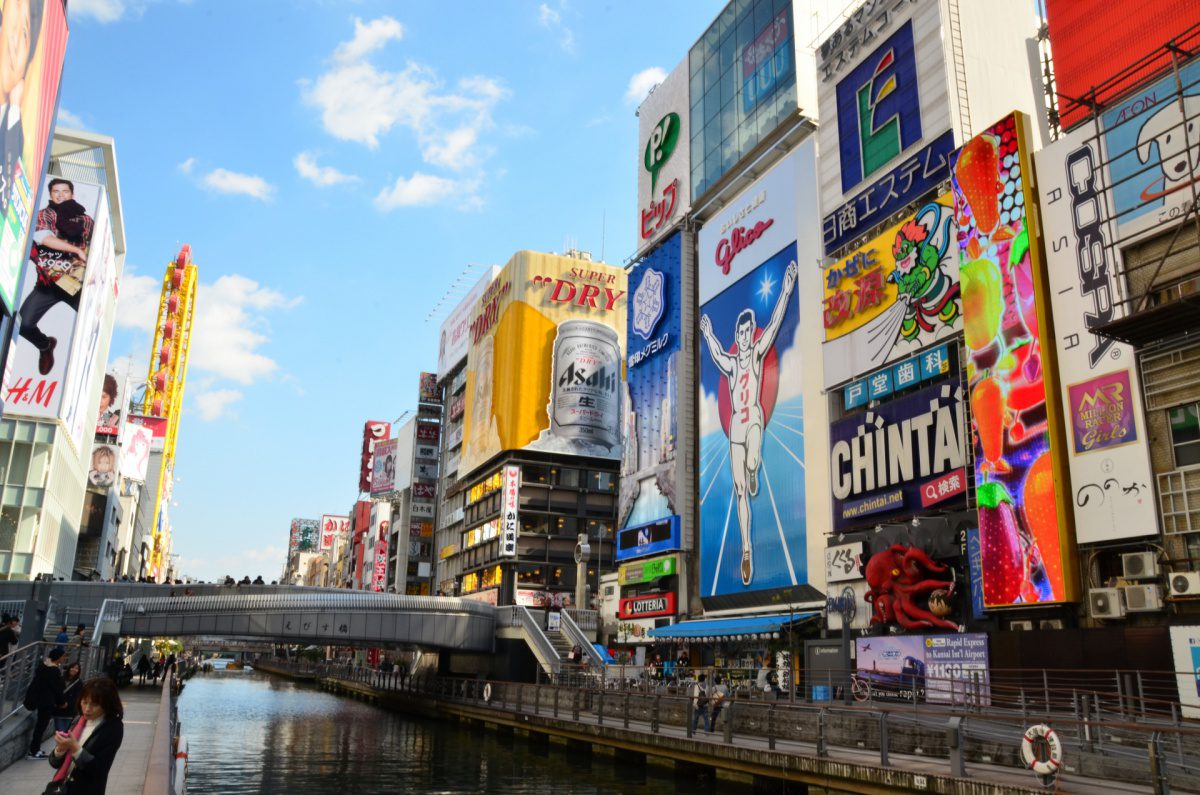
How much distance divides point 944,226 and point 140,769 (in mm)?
35243

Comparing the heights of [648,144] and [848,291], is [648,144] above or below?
above

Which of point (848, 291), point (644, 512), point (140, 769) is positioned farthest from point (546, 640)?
point (140, 769)

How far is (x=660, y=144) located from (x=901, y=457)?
40697mm

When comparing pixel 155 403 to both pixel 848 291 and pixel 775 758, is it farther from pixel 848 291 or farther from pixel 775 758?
pixel 775 758

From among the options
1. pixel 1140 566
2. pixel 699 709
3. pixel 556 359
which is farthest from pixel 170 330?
pixel 1140 566

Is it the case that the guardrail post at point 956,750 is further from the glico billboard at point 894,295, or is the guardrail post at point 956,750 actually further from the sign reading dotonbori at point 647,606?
the sign reading dotonbori at point 647,606

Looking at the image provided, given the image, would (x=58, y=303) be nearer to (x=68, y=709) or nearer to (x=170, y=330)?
(x=68, y=709)

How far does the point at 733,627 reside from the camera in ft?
155

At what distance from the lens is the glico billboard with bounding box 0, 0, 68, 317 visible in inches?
1089

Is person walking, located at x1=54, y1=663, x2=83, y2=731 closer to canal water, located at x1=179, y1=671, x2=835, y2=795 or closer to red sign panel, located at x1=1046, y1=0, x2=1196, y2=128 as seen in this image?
canal water, located at x1=179, y1=671, x2=835, y2=795

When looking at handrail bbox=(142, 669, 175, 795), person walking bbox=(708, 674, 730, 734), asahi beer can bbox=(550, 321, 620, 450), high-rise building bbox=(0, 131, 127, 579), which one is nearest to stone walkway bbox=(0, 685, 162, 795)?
handrail bbox=(142, 669, 175, 795)

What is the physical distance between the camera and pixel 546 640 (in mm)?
54094

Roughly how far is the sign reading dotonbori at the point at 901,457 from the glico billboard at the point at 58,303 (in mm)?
47254

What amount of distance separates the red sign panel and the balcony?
44.7 ft
